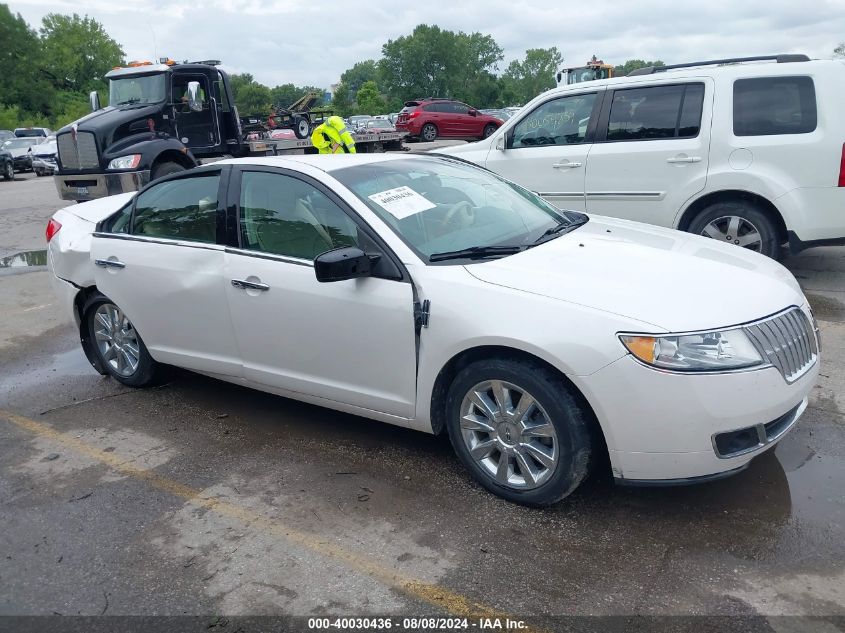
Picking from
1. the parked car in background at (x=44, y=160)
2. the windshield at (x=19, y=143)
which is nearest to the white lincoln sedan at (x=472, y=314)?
the parked car in background at (x=44, y=160)

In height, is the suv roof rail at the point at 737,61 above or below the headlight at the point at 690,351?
above

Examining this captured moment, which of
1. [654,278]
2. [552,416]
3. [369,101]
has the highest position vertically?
[369,101]

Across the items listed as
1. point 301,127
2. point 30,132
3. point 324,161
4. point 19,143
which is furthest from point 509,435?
point 30,132

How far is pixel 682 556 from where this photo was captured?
2.96 meters

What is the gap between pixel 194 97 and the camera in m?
12.6

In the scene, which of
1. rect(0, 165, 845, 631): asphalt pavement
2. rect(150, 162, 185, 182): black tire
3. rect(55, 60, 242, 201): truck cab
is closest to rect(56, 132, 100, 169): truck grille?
rect(55, 60, 242, 201): truck cab

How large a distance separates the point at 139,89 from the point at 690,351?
12585mm

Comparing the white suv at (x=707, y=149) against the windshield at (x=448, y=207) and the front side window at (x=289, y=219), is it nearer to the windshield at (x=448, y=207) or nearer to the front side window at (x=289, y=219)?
the windshield at (x=448, y=207)

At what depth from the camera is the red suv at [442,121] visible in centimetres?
2816

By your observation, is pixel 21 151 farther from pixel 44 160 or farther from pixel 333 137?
pixel 333 137

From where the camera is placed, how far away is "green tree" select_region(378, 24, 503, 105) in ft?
340

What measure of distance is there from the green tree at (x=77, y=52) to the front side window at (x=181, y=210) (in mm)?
78482

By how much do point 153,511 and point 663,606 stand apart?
7.65 ft

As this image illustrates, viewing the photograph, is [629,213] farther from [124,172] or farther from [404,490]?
[124,172]
